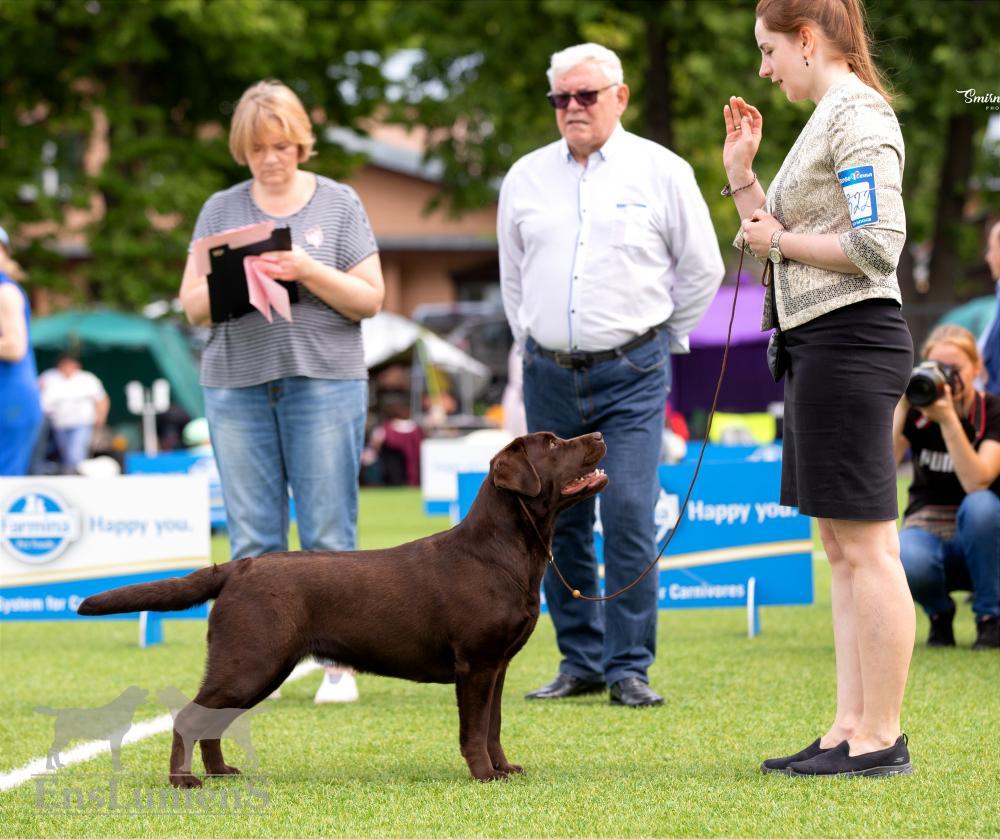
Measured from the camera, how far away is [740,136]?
380 cm

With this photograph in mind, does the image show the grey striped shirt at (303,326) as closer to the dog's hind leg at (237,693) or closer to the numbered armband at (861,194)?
the dog's hind leg at (237,693)

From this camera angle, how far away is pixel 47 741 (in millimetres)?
4559

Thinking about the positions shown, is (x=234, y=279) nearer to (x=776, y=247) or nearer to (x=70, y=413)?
(x=776, y=247)

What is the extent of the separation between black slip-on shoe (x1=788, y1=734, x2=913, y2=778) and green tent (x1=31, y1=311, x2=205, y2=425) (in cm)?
1893

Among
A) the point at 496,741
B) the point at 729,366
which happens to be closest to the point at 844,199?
the point at 496,741

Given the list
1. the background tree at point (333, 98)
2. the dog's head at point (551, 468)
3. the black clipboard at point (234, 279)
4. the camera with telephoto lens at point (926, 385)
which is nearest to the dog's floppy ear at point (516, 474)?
the dog's head at point (551, 468)

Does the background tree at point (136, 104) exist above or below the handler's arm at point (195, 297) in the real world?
above

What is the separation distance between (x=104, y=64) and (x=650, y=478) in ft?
67.3

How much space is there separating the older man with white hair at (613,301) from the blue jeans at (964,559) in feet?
5.11

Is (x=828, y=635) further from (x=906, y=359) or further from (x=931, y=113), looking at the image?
(x=931, y=113)

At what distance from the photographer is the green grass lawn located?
339 centimetres

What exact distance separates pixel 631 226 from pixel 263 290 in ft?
4.38

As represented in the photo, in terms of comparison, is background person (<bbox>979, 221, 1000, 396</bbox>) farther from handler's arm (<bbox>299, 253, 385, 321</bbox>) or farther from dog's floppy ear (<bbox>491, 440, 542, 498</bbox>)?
dog's floppy ear (<bbox>491, 440, 542, 498</bbox>)

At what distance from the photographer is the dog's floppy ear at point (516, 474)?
155 inches
